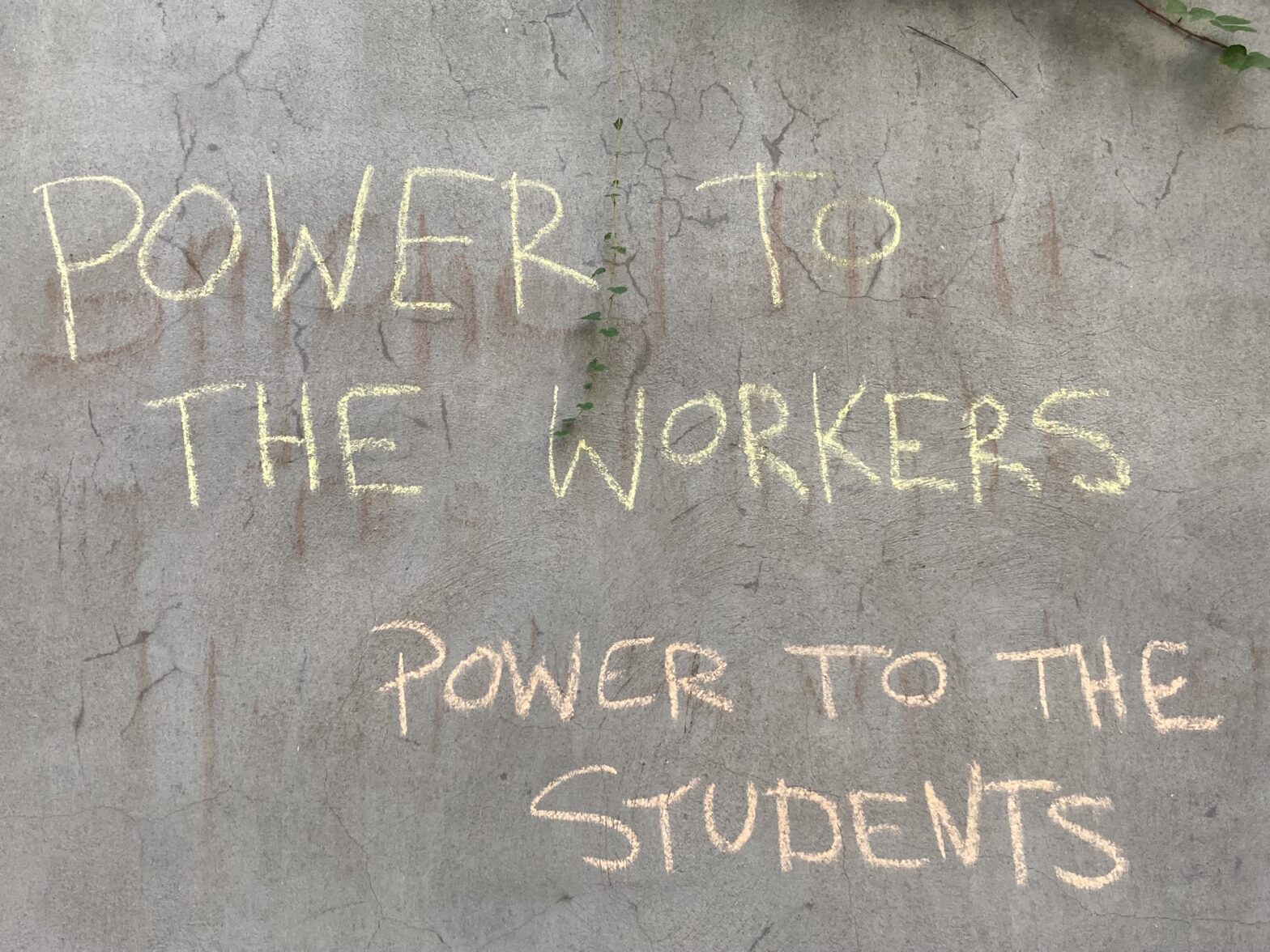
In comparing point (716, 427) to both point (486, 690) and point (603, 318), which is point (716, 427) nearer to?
point (603, 318)

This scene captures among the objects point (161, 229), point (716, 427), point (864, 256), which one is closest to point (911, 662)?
point (716, 427)

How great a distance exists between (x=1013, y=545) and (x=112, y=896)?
118 inches

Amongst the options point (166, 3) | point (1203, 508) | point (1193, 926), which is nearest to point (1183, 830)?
point (1193, 926)

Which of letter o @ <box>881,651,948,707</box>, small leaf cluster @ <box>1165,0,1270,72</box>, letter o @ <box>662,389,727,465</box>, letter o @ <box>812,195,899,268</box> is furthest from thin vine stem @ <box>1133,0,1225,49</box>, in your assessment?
letter o @ <box>881,651,948,707</box>

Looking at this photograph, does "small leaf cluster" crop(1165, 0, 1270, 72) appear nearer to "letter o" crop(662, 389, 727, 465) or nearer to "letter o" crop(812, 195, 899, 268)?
"letter o" crop(812, 195, 899, 268)

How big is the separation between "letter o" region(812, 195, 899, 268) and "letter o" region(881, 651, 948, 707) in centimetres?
126

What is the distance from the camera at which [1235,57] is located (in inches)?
111

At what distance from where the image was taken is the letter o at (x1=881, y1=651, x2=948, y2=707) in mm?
2756

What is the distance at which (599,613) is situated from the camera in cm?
278

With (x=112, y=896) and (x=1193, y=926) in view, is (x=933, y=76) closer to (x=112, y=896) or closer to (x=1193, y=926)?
(x=1193, y=926)

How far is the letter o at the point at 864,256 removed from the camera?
113 inches

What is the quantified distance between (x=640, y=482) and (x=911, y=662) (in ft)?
3.34

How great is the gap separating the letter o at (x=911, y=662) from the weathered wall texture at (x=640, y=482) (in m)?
0.02

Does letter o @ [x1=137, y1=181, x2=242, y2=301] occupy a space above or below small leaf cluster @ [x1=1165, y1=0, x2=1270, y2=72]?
below
